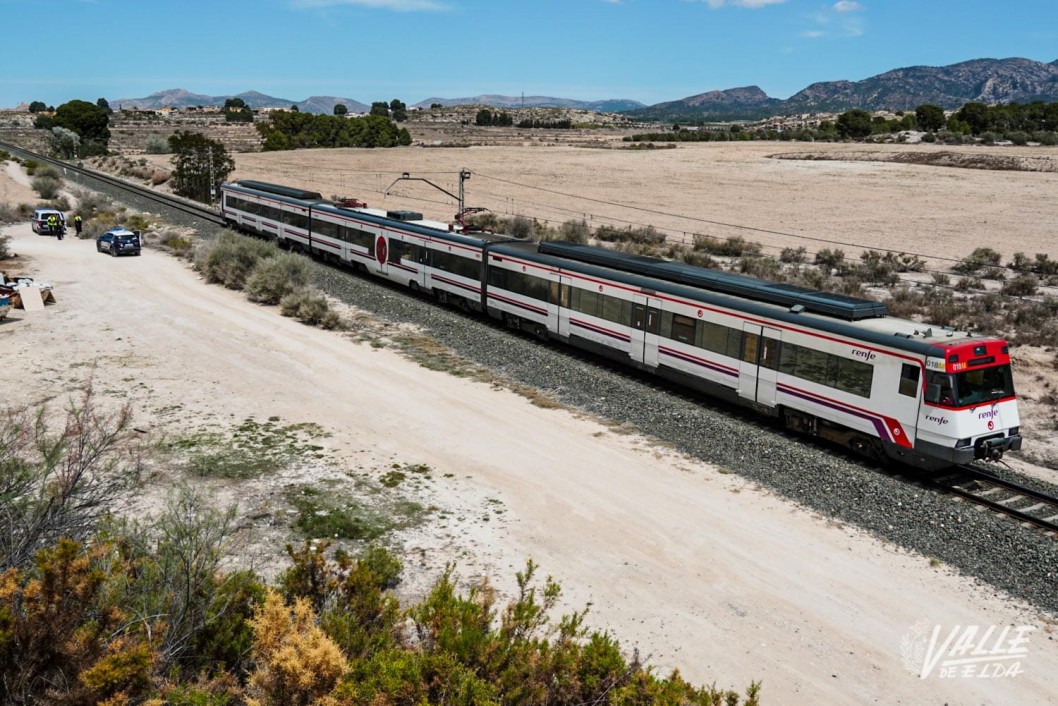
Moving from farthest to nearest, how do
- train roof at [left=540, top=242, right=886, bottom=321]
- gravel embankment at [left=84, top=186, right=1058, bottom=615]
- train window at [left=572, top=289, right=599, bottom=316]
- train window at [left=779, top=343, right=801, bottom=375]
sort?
train window at [left=572, top=289, right=599, bottom=316] < train window at [left=779, top=343, right=801, bottom=375] < train roof at [left=540, top=242, right=886, bottom=321] < gravel embankment at [left=84, top=186, right=1058, bottom=615]

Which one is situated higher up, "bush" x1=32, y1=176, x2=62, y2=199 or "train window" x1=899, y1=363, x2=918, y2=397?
"bush" x1=32, y1=176, x2=62, y2=199

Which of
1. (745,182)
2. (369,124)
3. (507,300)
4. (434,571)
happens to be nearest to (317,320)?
(507,300)

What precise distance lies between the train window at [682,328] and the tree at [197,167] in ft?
180

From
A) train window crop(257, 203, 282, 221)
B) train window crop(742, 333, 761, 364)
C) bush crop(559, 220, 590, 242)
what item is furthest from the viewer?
bush crop(559, 220, 590, 242)

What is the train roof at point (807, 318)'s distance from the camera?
14.9 metres

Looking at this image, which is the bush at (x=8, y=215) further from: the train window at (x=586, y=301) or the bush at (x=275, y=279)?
the train window at (x=586, y=301)

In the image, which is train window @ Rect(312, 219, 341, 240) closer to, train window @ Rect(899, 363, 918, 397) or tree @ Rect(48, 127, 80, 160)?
train window @ Rect(899, 363, 918, 397)

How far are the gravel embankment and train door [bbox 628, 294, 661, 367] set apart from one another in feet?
2.72

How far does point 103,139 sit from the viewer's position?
389 feet

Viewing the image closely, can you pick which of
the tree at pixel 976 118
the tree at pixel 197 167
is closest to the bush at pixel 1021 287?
the tree at pixel 197 167

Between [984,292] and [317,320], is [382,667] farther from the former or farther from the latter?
A: [984,292]

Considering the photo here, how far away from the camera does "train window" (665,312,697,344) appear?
758 inches

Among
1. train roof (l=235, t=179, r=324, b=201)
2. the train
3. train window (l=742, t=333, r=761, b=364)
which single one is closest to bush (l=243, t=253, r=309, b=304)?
the train

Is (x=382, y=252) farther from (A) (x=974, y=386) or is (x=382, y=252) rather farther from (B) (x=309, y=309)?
(A) (x=974, y=386)
